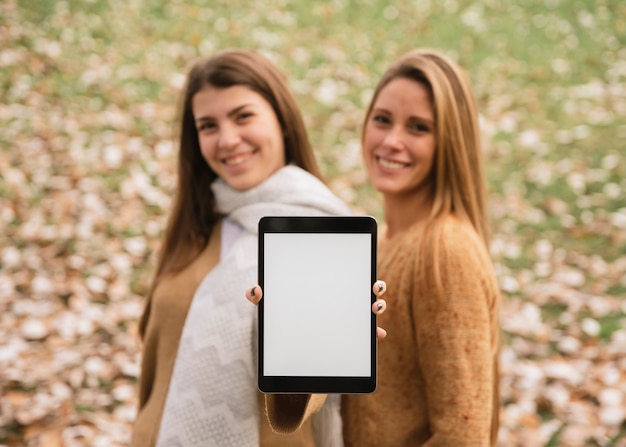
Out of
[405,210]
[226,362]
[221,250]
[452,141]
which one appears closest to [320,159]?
[221,250]

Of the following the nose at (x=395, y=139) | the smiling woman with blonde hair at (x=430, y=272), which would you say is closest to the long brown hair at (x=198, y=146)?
the smiling woman with blonde hair at (x=430, y=272)

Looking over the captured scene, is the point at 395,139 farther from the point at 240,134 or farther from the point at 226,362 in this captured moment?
the point at 226,362

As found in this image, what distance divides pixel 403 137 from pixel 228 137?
0.51 m

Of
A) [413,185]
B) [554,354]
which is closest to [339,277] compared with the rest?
[413,185]

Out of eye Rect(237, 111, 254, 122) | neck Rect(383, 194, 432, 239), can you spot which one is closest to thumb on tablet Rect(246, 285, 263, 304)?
neck Rect(383, 194, 432, 239)

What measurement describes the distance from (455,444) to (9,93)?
529 centimetres

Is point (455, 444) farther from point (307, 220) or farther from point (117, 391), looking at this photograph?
point (117, 391)

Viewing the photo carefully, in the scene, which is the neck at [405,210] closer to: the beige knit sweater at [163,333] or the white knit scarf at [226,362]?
the white knit scarf at [226,362]

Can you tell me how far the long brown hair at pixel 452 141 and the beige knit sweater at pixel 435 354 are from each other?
95 millimetres

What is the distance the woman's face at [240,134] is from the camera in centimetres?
211

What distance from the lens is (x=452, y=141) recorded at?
6.23ft

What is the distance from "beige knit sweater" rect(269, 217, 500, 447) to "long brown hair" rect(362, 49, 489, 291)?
0.31 ft

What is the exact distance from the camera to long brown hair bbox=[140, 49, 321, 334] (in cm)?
215

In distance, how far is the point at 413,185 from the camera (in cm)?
199
